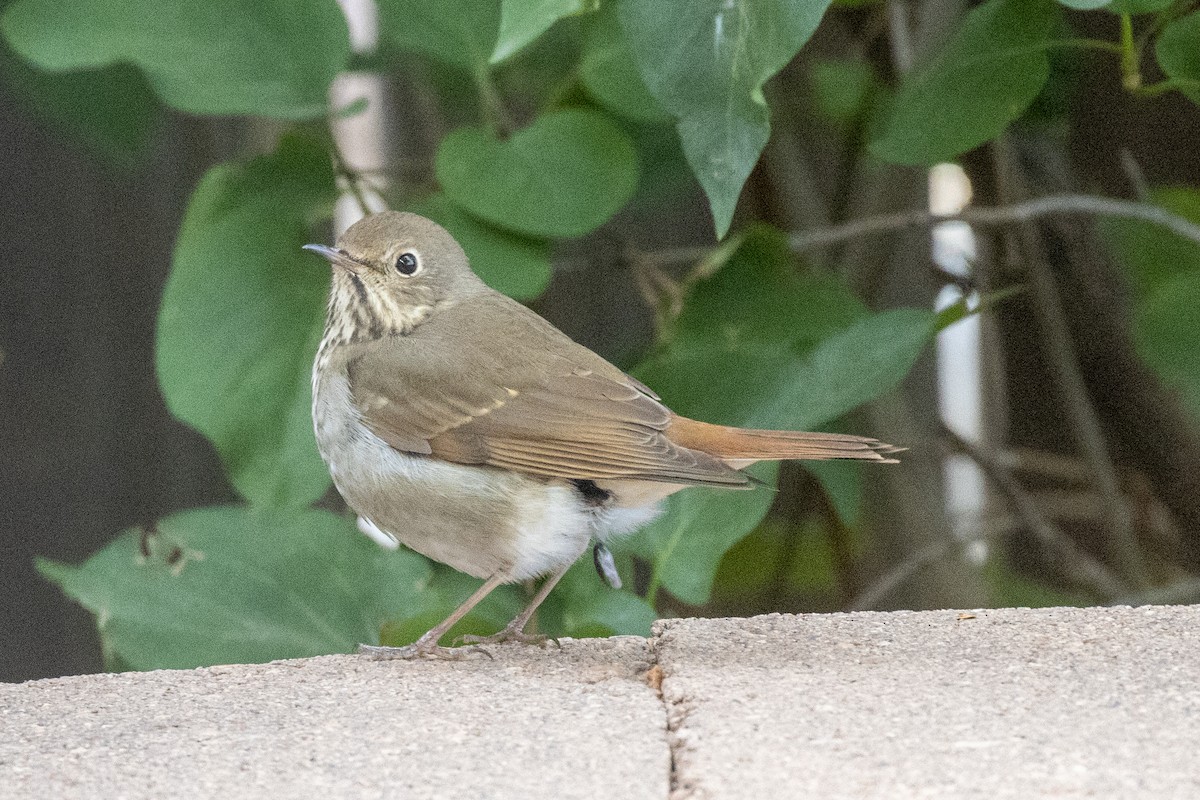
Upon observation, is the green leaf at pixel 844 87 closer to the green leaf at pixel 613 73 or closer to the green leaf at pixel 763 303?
the green leaf at pixel 763 303

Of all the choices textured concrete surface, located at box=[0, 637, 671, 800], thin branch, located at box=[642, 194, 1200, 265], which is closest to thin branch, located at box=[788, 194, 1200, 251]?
thin branch, located at box=[642, 194, 1200, 265]

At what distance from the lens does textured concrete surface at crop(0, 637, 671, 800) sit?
7.13 feet

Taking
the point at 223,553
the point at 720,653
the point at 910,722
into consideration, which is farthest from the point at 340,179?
the point at 910,722

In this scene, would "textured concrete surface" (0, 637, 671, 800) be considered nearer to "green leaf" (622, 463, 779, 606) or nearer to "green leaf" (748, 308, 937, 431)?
"green leaf" (622, 463, 779, 606)

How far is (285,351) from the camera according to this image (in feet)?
12.5

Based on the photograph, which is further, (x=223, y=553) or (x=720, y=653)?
(x=223, y=553)

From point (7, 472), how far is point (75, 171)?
0.97 m

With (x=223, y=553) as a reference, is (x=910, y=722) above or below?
below

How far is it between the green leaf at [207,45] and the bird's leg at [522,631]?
128 centimetres

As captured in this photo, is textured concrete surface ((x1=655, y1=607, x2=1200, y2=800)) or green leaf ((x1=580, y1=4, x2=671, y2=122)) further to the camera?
green leaf ((x1=580, y1=4, x2=671, y2=122))

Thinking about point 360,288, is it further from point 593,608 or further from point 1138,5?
point 1138,5

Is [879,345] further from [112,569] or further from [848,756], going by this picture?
[112,569]

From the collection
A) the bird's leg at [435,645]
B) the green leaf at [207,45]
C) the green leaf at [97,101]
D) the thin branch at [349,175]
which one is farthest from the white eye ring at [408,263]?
the green leaf at [97,101]

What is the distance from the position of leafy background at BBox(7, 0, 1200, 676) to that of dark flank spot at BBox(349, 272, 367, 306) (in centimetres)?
34
